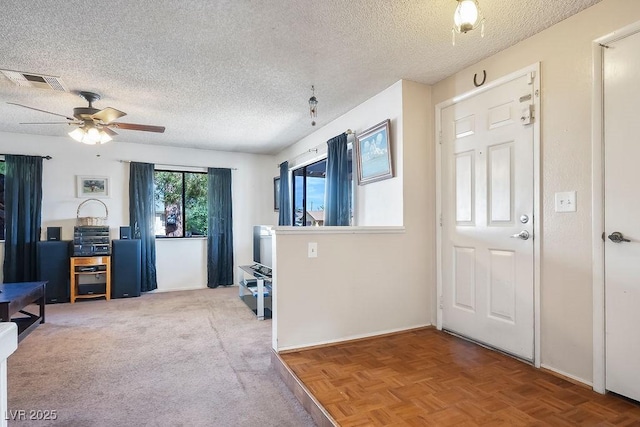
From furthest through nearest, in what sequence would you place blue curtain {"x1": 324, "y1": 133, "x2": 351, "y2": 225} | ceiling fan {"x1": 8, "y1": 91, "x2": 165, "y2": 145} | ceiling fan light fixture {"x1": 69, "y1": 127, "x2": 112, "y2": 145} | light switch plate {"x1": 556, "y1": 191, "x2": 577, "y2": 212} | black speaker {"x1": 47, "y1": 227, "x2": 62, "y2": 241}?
black speaker {"x1": 47, "y1": 227, "x2": 62, "y2": 241} → blue curtain {"x1": 324, "y1": 133, "x2": 351, "y2": 225} → ceiling fan light fixture {"x1": 69, "y1": 127, "x2": 112, "y2": 145} → ceiling fan {"x1": 8, "y1": 91, "x2": 165, "y2": 145} → light switch plate {"x1": 556, "y1": 191, "x2": 577, "y2": 212}

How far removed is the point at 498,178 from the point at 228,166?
15.4 ft

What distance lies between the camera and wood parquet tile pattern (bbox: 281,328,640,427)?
1713mm

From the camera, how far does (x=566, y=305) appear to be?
2168mm

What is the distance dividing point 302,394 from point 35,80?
336 cm

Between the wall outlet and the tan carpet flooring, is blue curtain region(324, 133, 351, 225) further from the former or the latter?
the tan carpet flooring

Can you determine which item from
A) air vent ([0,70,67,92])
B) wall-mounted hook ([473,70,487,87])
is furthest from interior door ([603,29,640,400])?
air vent ([0,70,67,92])

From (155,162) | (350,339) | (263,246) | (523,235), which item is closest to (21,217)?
(155,162)

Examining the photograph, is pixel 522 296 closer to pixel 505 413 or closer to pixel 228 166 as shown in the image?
pixel 505 413

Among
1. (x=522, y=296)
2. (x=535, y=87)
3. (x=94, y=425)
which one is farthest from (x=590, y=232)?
(x=94, y=425)

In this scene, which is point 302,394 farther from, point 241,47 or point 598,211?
point 241,47

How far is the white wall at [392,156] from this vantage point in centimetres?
315

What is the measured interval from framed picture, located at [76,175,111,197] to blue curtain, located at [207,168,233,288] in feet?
5.05

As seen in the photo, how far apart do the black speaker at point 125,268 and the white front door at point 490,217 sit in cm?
432

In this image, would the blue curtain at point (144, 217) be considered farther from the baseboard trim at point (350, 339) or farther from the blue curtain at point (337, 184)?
the baseboard trim at point (350, 339)
